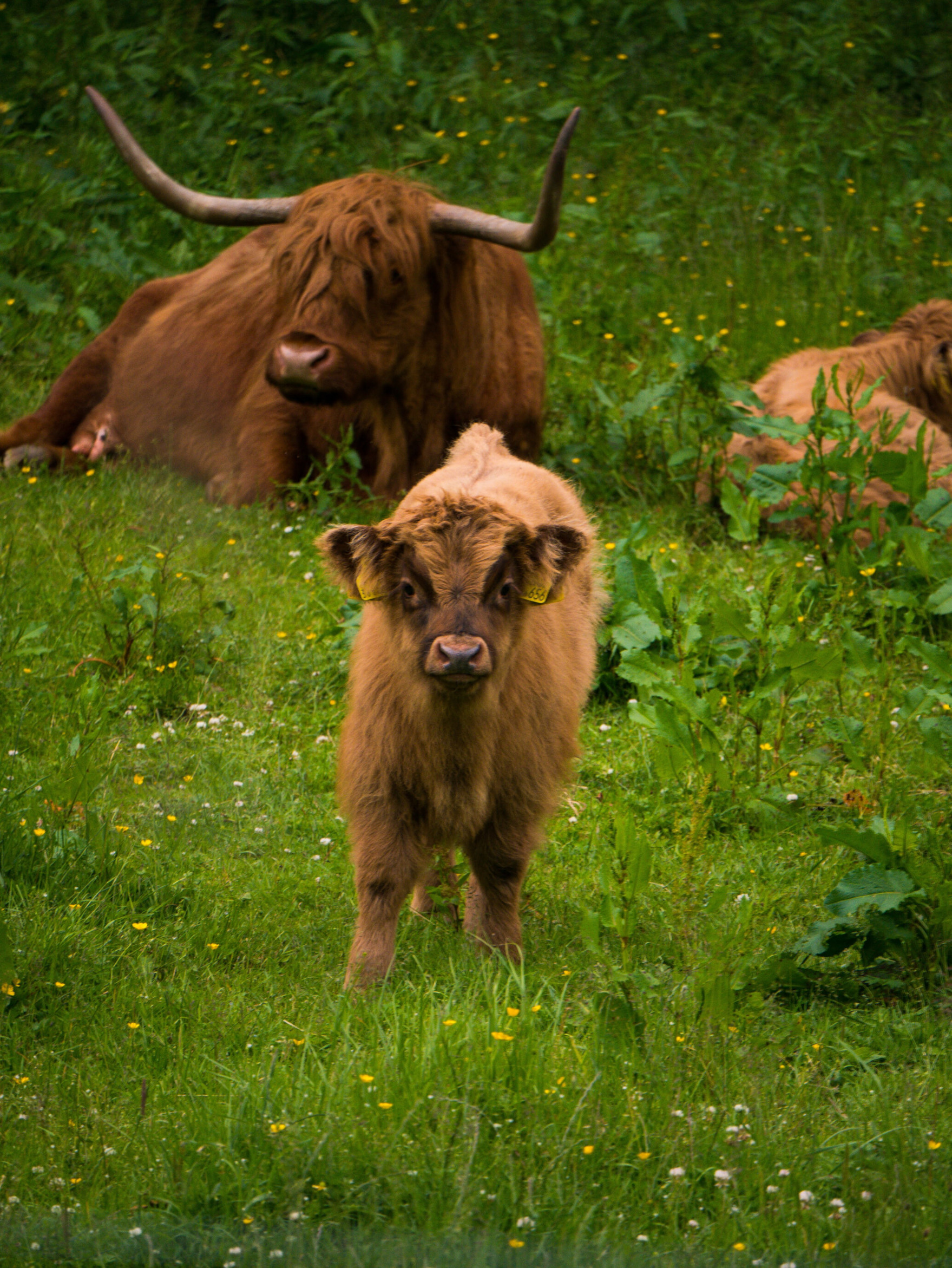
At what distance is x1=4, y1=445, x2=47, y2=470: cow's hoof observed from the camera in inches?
309

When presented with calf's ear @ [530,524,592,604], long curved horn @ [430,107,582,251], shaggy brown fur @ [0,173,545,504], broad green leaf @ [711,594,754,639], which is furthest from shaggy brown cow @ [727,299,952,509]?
calf's ear @ [530,524,592,604]

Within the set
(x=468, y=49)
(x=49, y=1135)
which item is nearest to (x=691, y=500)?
(x=49, y=1135)

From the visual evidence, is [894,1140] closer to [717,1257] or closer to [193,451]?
[717,1257]

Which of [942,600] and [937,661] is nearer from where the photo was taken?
[937,661]

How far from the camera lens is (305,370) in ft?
21.6

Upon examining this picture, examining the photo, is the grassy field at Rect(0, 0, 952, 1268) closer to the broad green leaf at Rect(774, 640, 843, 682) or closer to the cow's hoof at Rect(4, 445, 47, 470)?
the broad green leaf at Rect(774, 640, 843, 682)

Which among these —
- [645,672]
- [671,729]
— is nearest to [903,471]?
[645,672]

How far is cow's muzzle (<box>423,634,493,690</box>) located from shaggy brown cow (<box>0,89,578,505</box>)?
3.32 metres

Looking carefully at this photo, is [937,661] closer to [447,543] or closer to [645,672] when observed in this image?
[645,672]

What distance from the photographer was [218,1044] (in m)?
3.40

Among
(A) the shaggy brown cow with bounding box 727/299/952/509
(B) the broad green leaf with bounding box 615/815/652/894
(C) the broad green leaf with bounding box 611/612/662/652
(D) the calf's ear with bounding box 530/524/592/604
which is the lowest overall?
(B) the broad green leaf with bounding box 615/815/652/894

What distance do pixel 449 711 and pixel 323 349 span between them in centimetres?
336

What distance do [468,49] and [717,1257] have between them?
10.9 metres

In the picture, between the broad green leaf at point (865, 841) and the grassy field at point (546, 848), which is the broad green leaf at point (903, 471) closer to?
the grassy field at point (546, 848)
